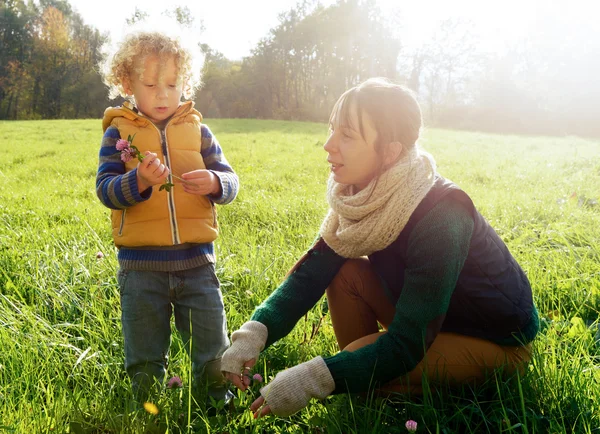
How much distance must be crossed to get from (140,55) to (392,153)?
1102 millimetres

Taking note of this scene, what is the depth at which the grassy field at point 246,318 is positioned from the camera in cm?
172

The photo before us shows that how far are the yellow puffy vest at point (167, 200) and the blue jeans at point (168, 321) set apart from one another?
0.16 m

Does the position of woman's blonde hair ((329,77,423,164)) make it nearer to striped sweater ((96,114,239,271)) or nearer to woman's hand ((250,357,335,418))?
striped sweater ((96,114,239,271))

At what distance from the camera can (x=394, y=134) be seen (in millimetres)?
1838

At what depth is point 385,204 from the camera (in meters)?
1.83

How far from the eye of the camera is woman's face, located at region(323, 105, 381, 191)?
1.84 metres

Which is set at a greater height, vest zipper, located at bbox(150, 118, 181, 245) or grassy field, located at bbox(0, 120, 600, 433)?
vest zipper, located at bbox(150, 118, 181, 245)

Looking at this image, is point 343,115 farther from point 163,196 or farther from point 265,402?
point 265,402

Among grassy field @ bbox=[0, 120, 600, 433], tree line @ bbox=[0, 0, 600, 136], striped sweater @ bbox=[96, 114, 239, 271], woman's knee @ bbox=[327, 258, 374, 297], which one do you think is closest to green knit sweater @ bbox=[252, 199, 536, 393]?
grassy field @ bbox=[0, 120, 600, 433]

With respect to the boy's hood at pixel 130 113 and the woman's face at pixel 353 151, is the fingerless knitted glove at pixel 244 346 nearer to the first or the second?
the woman's face at pixel 353 151

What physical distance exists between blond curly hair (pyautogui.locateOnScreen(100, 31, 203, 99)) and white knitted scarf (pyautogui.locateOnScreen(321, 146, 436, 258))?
2.88ft

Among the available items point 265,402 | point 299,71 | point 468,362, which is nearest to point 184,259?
point 265,402

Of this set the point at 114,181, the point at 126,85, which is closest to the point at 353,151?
the point at 114,181

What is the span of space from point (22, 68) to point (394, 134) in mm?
44951
